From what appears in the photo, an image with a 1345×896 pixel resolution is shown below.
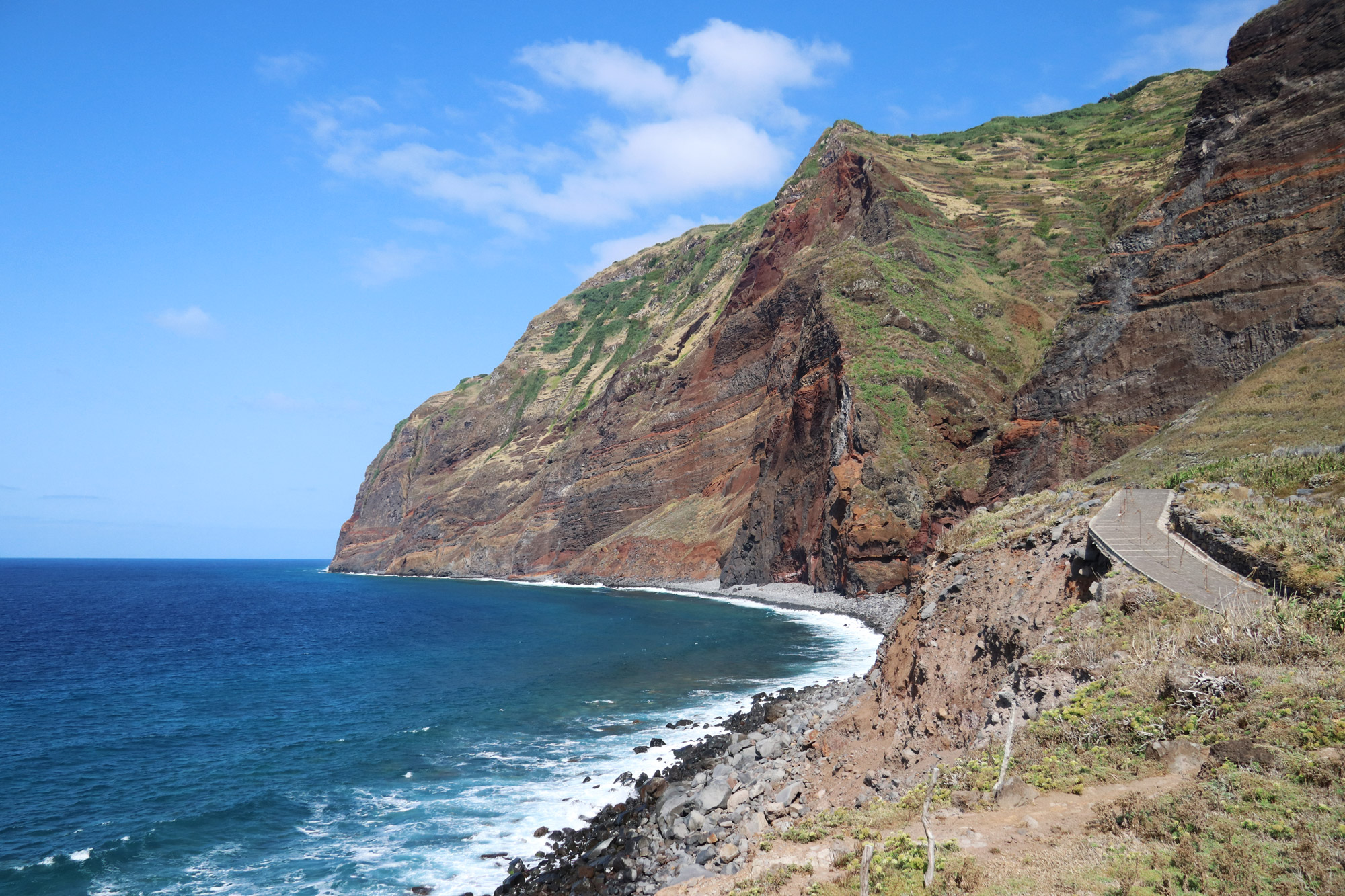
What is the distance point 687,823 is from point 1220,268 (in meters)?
39.2

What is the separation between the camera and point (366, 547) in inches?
6614

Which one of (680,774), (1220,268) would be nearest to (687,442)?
(1220,268)

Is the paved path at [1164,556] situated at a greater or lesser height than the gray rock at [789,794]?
greater

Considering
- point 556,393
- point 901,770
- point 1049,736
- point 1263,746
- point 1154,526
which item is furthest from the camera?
point 556,393

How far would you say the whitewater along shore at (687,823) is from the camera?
1425cm

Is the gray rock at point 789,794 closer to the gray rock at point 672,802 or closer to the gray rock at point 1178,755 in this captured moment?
the gray rock at point 672,802

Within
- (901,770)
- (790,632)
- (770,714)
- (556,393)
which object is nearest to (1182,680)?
(901,770)

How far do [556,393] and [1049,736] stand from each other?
140155 millimetres

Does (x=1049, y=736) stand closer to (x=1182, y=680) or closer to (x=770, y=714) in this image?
(x=1182, y=680)

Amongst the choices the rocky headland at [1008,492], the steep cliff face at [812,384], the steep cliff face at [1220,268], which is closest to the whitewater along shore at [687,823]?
the rocky headland at [1008,492]

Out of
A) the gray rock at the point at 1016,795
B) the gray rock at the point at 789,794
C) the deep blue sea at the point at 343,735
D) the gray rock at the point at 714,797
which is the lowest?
the deep blue sea at the point at 343,735

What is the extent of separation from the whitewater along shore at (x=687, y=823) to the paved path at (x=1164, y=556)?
7.50m

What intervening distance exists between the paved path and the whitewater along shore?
7.50m

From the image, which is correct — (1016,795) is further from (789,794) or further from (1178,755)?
(789,794)
